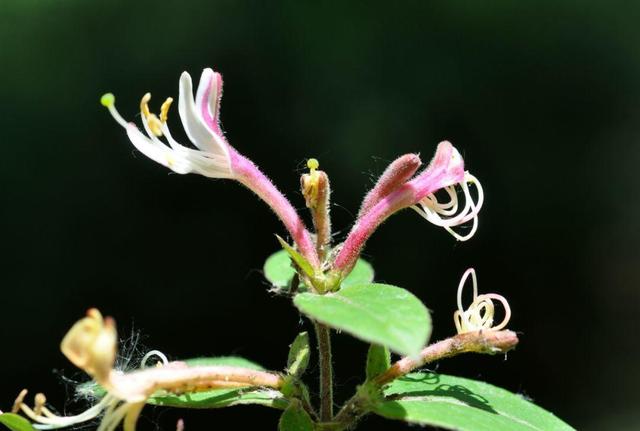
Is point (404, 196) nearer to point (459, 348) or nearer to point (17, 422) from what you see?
point (459, 348)

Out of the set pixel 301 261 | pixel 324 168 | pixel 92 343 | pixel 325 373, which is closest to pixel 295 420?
pixel 325 373

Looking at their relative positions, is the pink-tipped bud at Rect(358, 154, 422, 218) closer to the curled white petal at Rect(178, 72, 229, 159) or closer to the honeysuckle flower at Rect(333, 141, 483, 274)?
the honeysuckle flower at Rect(333, 141, 483, 274)

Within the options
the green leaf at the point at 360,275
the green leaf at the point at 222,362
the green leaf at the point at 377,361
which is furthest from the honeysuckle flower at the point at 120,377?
the green leaf at the point at 360,275

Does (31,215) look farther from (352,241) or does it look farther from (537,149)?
(352,241)

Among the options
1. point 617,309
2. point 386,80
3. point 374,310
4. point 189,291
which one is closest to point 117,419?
point 374,310

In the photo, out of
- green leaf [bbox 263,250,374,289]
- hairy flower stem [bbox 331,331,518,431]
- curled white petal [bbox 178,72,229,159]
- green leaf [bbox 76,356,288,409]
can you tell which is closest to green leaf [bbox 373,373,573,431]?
hairy flower stem [bbox 331,331,518,431]
